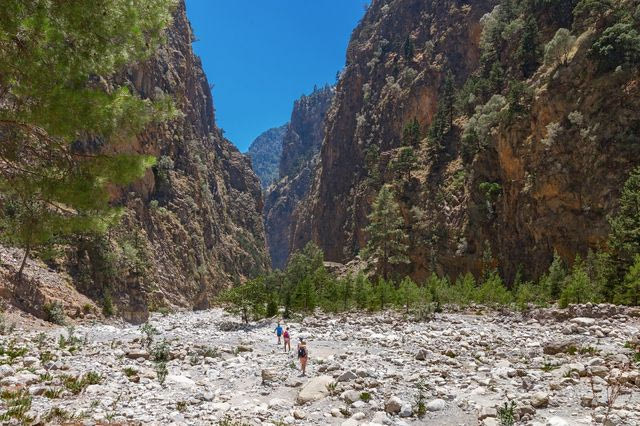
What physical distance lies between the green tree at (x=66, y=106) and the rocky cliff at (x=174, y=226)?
9.90 meters

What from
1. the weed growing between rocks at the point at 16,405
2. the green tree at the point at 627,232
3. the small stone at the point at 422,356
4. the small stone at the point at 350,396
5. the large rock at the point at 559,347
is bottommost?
the weed growing between rocks at the point at 16,405

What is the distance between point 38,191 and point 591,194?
140ft

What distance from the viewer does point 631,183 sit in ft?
102

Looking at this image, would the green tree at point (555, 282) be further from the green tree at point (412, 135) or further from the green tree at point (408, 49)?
the green tree at point (408, 49)

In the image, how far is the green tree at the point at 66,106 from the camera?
829cm

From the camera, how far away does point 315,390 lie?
36.3 feet

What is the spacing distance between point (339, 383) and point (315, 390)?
818 mm

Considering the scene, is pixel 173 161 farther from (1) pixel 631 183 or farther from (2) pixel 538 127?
(1) pixel 631 183

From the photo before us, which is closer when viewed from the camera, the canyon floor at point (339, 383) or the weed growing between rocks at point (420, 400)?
the canyon floor at point (339, 383)

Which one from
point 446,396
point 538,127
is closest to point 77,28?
point 446,396

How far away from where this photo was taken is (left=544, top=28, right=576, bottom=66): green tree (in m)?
45.1

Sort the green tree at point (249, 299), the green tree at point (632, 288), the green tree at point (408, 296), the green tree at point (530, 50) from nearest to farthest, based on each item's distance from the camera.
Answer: the green tree at point (632, 288), the green tree at point (249, 299), the green tree at point (408, 296), the green tree at point (530, 50)

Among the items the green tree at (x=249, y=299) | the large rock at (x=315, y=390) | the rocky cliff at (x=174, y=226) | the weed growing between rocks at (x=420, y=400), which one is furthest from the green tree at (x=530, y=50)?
the large rock at (x=315, y=390)

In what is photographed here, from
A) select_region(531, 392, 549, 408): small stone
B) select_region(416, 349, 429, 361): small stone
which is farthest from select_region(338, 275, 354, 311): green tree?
select_region(531, 392, 549, 408): small stone
